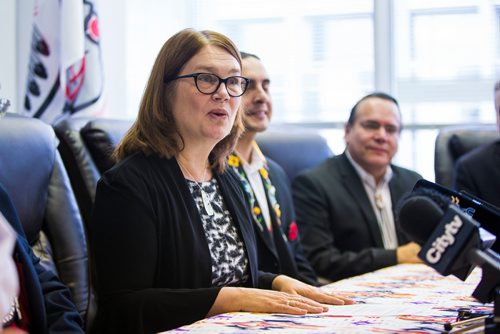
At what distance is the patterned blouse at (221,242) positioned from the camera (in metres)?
1.78

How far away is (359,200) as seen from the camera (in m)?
2.94

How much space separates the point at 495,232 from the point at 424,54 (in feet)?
10.1

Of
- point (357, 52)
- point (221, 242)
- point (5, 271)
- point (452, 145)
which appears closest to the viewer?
point (5, 271)

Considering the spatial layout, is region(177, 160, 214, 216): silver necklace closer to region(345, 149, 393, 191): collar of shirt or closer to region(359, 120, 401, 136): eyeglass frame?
region(345, 149, 393, 191): collar of shirt

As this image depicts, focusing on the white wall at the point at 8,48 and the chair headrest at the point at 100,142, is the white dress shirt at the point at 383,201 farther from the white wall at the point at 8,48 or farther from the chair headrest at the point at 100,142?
the white wall at the point at 8,48

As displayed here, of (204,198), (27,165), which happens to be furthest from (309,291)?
(27,165)

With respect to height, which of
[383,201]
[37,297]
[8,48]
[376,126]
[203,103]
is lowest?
[383,201]

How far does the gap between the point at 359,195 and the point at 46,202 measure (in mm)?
1466

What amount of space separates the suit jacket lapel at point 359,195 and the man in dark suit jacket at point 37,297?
1.56 m

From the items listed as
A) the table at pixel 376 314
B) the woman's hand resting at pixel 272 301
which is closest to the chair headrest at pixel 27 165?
the woman's hand resting at pixel 272 301

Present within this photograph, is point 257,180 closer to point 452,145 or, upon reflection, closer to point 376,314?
point 452,145

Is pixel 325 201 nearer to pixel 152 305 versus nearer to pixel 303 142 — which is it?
pixel 303 142

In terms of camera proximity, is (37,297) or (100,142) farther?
(100,142)

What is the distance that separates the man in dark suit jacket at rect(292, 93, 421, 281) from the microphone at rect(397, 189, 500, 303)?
170cm
